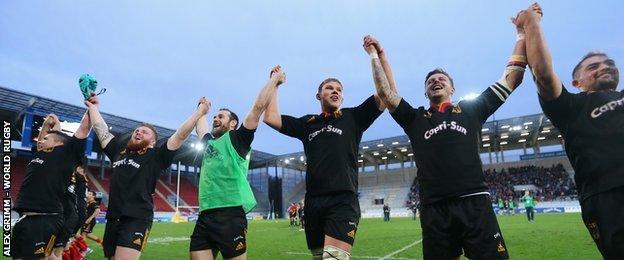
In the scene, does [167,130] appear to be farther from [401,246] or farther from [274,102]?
[274,102]

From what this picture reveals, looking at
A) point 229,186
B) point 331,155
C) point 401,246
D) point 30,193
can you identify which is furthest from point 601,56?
point 401,246

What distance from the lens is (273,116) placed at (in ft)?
17.1

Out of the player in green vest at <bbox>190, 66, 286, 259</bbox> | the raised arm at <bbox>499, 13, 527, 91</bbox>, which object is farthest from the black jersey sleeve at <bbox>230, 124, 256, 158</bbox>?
the raised arm at <bbox>499, 13, 527, 91</bbox>

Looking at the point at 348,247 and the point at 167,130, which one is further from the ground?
the point at 167,130

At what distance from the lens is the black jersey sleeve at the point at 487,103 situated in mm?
3936

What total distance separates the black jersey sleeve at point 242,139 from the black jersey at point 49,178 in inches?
106

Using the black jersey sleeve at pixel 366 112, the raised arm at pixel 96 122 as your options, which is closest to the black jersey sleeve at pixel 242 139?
the black jersey sleeve at pixel 366 112

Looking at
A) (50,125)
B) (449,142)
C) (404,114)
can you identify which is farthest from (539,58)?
(50,125)

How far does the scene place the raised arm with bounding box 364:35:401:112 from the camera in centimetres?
412

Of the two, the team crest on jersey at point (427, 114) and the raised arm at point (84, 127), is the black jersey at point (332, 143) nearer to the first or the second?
the team crest on jersey at point (427, 114)

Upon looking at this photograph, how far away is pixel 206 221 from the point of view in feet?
15.4

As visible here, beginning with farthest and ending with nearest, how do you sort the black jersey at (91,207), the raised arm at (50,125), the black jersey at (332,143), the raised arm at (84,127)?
the black jersey at (91,207)
the raised arm at (50,125)
the raised arm at (84,127)
the black jersey at (332,143)

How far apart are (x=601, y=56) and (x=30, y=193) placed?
680cm

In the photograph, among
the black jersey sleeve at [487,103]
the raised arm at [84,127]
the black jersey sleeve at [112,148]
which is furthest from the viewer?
the raised arm at [84,127]
